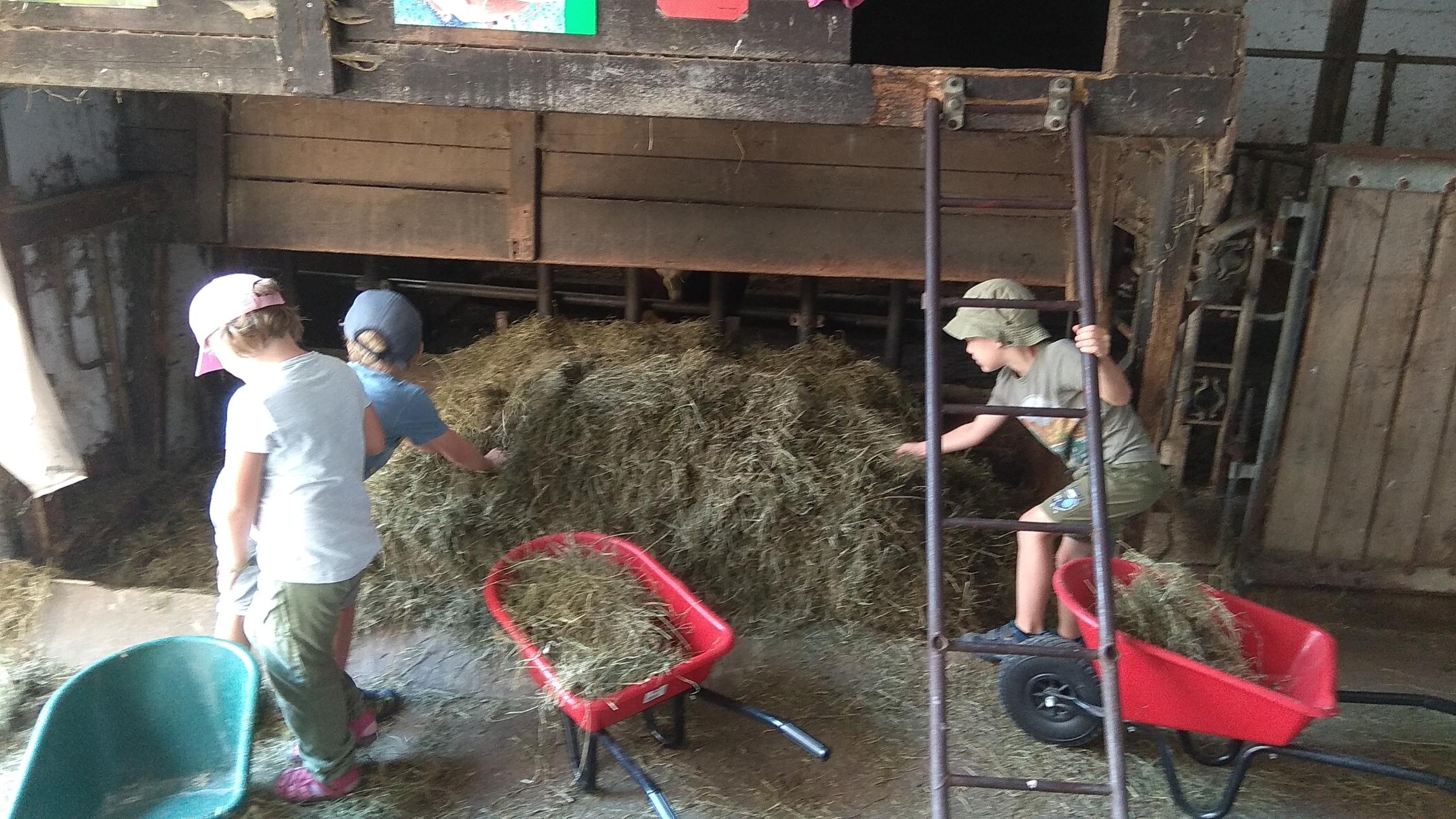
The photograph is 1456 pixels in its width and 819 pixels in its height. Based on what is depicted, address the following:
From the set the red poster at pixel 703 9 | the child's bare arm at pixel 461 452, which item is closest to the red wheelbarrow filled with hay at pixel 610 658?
the child's bare arm at pixel 461 452

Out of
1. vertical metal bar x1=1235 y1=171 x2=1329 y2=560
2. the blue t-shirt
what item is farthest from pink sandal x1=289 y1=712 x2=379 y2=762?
vertical metal bar x1=1235 y1=171 x2=1329 y2=560

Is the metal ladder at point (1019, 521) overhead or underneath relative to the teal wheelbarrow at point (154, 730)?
overhead

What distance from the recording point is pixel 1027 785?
104 inches

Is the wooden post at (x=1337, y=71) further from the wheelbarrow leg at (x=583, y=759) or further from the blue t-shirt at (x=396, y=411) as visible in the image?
the wheelbarrow leg at (x=583, y=759)

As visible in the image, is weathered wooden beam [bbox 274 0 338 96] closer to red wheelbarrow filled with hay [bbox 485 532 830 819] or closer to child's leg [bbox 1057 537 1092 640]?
red wheelbarrow filled with hay [bbox 485 532 830 819]

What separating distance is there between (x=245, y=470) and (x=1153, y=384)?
372 centimetres

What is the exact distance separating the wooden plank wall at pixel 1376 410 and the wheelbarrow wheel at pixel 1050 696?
1945 mm

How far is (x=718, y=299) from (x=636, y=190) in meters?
0.91

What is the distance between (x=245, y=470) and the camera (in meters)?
2.76

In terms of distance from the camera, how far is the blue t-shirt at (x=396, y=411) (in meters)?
3.39

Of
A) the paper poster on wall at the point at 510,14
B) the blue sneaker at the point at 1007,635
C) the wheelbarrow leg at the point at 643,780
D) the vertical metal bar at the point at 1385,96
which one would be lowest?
the wheelbarrow leg at the point at 643,780

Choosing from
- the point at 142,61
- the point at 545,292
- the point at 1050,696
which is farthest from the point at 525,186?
the point at 1050,696

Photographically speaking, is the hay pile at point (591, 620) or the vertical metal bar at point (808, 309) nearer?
the hay pile at point (591, 620)

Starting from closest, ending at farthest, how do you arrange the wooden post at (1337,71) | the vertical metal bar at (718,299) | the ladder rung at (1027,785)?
1. the ladder rung at (1027,785)
2. the vertical metal bar at (718,299)
3. the wooden post at (1337,71)
